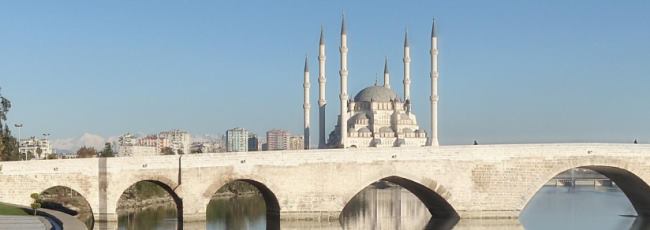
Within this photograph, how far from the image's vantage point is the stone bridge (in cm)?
2358

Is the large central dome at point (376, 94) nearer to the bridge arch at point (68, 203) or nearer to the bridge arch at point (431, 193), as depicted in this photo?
the bridge arch at point (68, 203)

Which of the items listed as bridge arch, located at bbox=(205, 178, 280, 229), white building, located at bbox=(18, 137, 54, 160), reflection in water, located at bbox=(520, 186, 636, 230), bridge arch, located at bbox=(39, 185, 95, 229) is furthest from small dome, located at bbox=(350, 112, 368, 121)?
bridge arch, located at bbox=(205, 178, 280, 229)

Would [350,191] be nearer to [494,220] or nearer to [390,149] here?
[390,149]

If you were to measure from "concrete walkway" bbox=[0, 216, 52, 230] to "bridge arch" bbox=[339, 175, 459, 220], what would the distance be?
417 inches

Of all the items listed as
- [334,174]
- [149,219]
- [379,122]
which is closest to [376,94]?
[379,122]

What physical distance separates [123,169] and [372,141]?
125ft

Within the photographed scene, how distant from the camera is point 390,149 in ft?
86.0

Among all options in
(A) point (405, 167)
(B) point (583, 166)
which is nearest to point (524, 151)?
(B) point (583, 166)

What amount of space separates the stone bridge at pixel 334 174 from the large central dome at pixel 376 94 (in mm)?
35243

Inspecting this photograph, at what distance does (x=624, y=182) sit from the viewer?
29.5 meters

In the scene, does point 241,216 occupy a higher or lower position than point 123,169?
lower

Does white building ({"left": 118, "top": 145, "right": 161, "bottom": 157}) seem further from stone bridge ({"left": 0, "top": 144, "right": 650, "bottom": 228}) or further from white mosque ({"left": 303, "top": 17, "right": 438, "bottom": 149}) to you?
stone bridge ({"left": 0, "top": 144, "right": 650, "bottom": 228})

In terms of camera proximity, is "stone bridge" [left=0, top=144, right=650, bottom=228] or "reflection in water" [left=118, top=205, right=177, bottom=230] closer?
"stone bridge" [left=0, top=144, right=650, bottom=228]

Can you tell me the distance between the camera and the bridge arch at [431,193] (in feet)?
86.3
